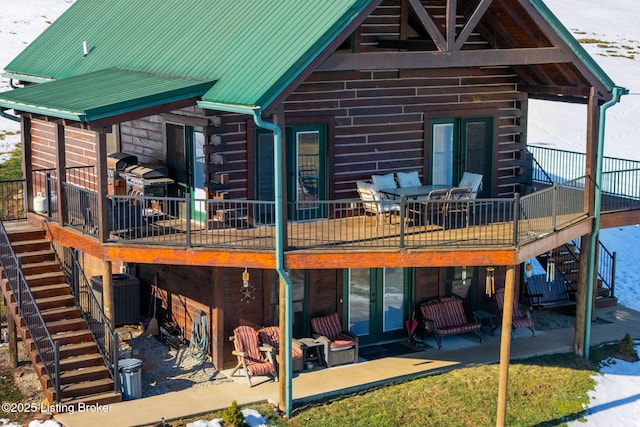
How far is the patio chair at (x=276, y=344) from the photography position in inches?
887

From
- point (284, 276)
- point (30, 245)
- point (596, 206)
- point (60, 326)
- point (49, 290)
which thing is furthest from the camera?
point (596, 206)

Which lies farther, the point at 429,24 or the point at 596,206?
the point at 596,206

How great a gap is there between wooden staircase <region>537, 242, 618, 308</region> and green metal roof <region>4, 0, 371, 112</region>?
418 inches

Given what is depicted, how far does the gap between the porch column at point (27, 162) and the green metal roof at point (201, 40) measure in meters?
2.57

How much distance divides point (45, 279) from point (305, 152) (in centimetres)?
624

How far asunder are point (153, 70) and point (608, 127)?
36308mm

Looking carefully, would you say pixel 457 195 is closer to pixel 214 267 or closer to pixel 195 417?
pixel 214 267

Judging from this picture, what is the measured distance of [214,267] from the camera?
2256 centimetres

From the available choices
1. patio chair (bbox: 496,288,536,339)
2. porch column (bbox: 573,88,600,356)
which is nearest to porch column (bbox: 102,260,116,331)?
patio chair (bbox: 496,288,536,339)

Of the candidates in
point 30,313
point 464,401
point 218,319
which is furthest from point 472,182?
point 30,313

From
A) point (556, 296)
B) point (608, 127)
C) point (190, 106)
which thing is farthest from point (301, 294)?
point (608, 127)

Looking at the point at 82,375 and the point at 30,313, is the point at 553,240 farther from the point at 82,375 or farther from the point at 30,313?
the point at 30,313

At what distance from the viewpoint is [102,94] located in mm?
21453

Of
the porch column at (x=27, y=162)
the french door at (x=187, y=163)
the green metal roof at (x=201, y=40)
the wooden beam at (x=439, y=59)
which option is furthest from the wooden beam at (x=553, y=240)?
the porch column at (x=27, y=162)
